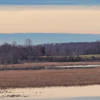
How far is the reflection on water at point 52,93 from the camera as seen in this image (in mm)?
28766

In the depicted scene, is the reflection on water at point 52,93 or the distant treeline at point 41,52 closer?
the reflection on water at point 52,93

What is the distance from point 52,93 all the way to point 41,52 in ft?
302

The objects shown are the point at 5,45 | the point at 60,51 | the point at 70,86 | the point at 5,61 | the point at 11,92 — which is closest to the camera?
the point at 11,92

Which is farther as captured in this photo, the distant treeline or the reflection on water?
the distant treeline

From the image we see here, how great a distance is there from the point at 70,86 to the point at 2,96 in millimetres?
7421

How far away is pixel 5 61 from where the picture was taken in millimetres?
91062

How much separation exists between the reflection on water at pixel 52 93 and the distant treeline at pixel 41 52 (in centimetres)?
5555

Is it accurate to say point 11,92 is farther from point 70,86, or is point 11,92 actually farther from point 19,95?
point 70,86

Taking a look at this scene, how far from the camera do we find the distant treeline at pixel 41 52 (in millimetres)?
97394

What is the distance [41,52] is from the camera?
4835 inches

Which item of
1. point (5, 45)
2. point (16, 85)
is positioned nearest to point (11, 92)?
point (16, 85)

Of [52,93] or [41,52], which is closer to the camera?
[52,93]

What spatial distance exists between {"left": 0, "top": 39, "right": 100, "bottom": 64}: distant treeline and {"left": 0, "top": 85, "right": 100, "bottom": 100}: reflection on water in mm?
55552

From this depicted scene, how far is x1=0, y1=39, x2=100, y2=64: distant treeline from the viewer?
97394 millimetres
